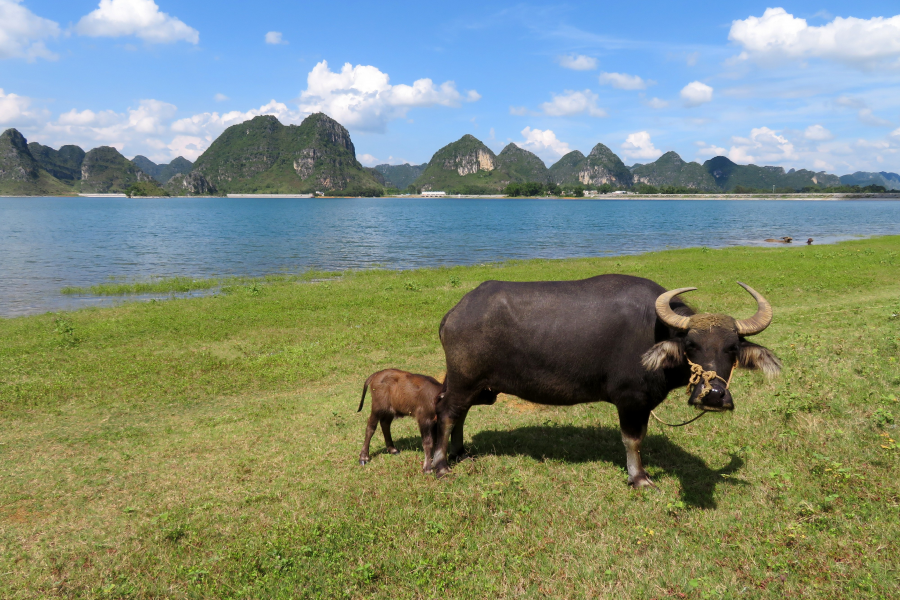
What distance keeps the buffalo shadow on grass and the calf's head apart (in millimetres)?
1568

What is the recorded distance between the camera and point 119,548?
16.5ft

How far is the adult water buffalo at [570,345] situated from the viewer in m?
5.70

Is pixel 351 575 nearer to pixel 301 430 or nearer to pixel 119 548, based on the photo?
pixel 119 548

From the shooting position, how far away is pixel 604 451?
7008 millimetres

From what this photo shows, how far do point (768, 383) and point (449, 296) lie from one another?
12052 mm

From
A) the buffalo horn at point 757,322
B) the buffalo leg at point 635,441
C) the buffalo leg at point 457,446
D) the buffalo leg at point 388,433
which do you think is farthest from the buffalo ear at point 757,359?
the buffalo leg at point 388,433

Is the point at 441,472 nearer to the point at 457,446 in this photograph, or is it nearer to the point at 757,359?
the point at 457,446

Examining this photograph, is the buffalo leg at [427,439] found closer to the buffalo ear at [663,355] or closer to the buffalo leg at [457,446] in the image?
the buffalo leg at [457,446]

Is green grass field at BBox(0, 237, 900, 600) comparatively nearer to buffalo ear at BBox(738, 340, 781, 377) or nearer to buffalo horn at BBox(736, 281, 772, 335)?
buffalo ear at BBox(738, 340, 781, 377)

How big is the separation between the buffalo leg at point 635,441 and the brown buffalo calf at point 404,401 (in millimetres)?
2421

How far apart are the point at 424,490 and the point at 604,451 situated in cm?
273

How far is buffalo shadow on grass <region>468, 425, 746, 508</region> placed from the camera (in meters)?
5.91

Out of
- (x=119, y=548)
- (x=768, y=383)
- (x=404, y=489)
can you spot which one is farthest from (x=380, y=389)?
(x=768, y=383)

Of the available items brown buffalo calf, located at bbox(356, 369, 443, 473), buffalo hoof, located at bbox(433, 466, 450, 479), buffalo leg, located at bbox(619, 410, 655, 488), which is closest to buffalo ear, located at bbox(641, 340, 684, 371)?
buffalo leg, located at bbox(619, 410, 655, 488)
